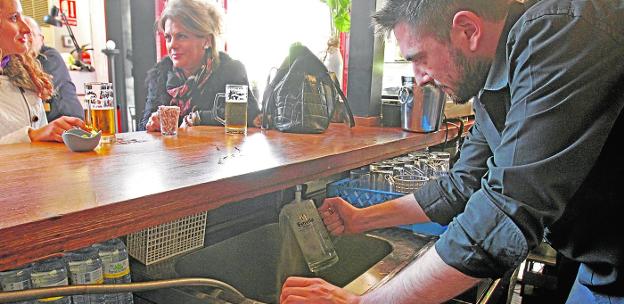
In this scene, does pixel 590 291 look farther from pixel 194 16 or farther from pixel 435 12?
pixel 194 16

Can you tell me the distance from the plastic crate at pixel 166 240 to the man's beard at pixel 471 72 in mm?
699

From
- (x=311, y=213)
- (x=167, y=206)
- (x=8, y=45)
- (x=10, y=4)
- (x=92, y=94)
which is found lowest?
(x=311, y=213)

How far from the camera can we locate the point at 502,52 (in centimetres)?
85

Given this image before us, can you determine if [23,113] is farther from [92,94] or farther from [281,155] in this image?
[281,155]

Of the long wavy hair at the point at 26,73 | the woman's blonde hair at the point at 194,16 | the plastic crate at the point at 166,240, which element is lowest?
the plastic crate at the point at 166,240

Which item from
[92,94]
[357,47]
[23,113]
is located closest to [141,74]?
[23,113]

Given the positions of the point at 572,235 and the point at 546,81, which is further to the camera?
the point at 572,235

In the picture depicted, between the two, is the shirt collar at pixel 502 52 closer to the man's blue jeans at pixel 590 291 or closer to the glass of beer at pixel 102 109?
the man's blue jeans at pixel 590 291

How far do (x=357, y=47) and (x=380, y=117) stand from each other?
377mm

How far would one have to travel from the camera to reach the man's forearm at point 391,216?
3.87 ft

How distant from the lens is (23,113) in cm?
185

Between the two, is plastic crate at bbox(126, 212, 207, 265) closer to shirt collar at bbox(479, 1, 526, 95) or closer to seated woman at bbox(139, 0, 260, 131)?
shirt collar at bbox(479, 1, 526, 95)

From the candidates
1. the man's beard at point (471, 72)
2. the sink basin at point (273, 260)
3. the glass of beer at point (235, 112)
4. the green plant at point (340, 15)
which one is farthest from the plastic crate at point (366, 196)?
the green plant at point (340, 15)

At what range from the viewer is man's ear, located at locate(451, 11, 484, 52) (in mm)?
852
